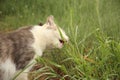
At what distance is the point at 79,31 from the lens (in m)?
5.71

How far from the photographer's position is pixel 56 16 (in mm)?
6707

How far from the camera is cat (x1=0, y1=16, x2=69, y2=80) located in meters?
4.51

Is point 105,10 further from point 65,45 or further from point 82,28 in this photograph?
point 65,45

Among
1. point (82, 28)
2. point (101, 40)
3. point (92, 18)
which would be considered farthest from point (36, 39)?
point (92, 18)

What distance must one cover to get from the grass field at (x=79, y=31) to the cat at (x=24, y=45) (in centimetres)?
15

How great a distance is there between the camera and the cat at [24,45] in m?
4.51

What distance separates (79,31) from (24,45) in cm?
131

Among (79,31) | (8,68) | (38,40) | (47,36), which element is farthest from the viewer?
(79,31)

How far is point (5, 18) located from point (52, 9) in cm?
81

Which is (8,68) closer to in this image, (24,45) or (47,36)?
(24,45)

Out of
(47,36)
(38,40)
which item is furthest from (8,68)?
(47,36)

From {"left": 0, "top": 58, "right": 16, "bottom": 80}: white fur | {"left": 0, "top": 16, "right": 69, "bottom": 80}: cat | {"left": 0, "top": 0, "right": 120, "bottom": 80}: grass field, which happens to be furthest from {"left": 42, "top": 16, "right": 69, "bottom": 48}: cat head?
{"left": 0, "top": 58, "right": 16, "bottom": 80}: white fur

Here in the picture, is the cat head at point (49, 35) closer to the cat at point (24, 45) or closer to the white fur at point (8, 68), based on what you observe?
the cat at point (24, 45)

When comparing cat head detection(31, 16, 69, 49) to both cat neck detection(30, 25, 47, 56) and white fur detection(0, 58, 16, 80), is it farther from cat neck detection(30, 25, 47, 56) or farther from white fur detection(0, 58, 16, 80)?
white fur detection(0, 58, 16, 80)
